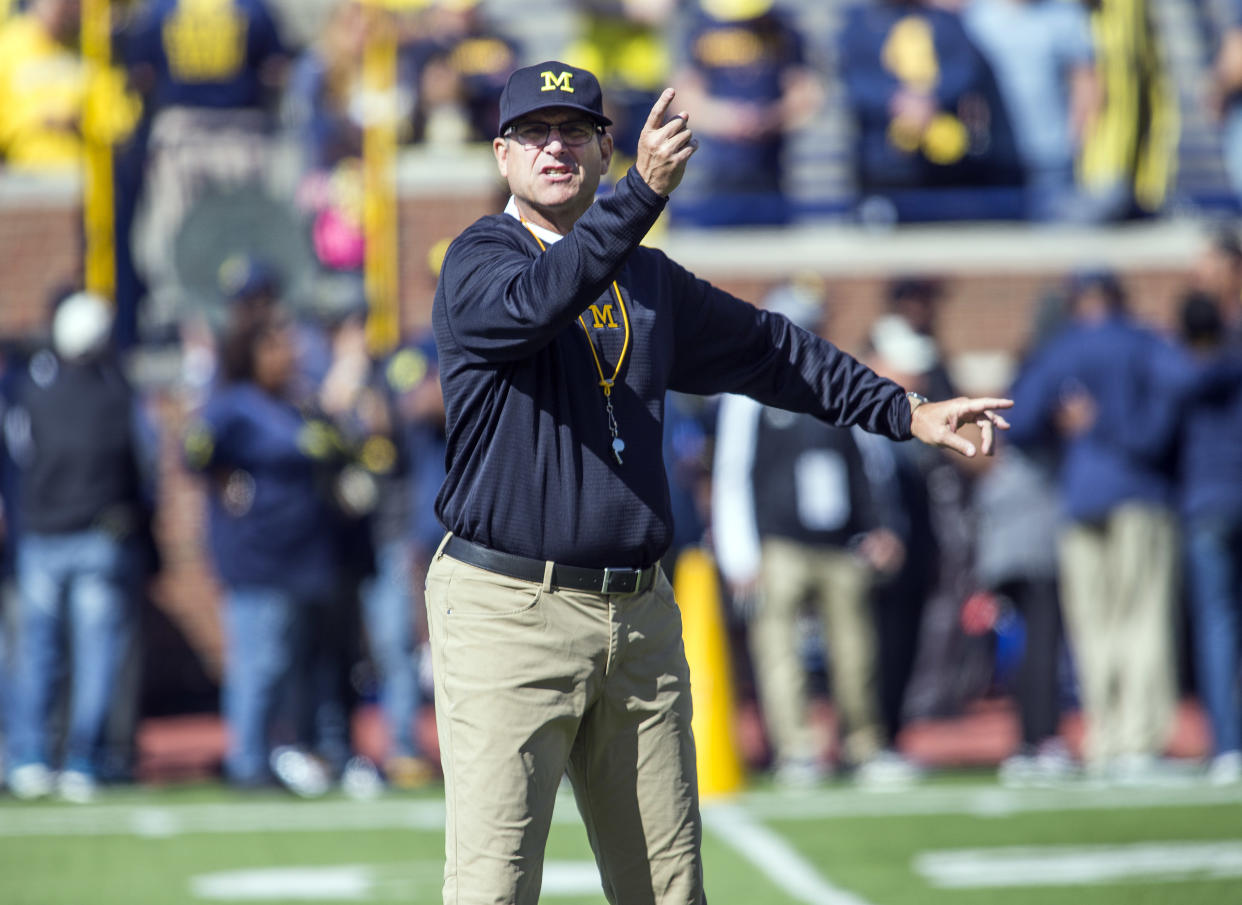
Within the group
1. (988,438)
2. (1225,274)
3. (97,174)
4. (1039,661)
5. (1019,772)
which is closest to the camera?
(988,438)

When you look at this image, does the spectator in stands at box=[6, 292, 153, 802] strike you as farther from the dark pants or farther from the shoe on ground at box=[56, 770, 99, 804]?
the dark pants

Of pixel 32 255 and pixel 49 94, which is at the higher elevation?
pixel 49 94

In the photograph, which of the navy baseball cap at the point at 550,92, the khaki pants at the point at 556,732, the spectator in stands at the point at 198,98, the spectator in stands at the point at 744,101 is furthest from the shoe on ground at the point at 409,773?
the navy baseball cap at the point at 550,92

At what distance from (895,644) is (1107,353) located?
6.11 ft

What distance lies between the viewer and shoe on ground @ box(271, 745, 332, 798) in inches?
349

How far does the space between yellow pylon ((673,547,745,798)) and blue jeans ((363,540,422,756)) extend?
1380 mm

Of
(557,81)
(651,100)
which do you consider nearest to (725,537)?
(651,100)

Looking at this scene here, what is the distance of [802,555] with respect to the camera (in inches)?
362

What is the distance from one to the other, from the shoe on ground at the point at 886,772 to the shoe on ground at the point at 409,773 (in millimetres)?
2134

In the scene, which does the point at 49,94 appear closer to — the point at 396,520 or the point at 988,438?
the point at 396,520

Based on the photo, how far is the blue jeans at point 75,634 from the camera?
8.88 metres

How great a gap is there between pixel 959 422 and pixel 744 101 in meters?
8.33

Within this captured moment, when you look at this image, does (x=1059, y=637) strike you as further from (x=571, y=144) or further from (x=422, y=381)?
(x=571, y=144)

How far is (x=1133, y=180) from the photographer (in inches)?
Answer: 501
